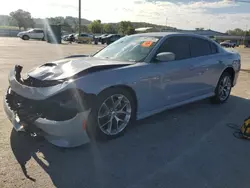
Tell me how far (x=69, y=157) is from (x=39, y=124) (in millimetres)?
564

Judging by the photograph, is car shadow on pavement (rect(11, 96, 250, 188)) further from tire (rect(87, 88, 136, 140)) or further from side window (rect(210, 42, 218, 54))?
side window (rect(210, 42, 218, 54))

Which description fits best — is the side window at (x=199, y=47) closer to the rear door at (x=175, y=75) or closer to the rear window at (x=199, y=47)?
the rear window at (x=199, y=47)

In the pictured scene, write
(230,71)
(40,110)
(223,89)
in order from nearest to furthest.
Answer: (40,110), (223,89), (230,71)

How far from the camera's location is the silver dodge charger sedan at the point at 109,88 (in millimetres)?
2996

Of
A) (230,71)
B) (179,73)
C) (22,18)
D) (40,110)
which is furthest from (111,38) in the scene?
(22,18)

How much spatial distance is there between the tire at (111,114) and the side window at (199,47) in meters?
2.02

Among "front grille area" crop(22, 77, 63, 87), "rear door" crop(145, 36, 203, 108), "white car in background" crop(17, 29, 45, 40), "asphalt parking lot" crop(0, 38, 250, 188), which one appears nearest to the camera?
"asphalt parking lot" crop(0, 38, 250, 188)

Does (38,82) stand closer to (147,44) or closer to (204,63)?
(147,44)

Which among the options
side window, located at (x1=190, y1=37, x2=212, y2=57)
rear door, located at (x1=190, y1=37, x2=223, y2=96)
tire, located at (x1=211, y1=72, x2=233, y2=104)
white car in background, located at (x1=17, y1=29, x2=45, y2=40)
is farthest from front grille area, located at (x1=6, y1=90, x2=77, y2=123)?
white car in background, located at (x1=17, y1=29, x2=45, y2=40)

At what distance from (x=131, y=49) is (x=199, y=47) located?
1.66 meters

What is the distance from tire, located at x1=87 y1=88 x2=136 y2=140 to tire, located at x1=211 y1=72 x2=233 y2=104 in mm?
2817

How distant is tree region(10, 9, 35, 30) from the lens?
9012 cm

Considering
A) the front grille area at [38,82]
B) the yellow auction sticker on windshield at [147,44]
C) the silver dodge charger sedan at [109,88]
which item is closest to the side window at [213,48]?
the silver dodge charger sedan at [109,88]

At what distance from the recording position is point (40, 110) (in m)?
3.09
